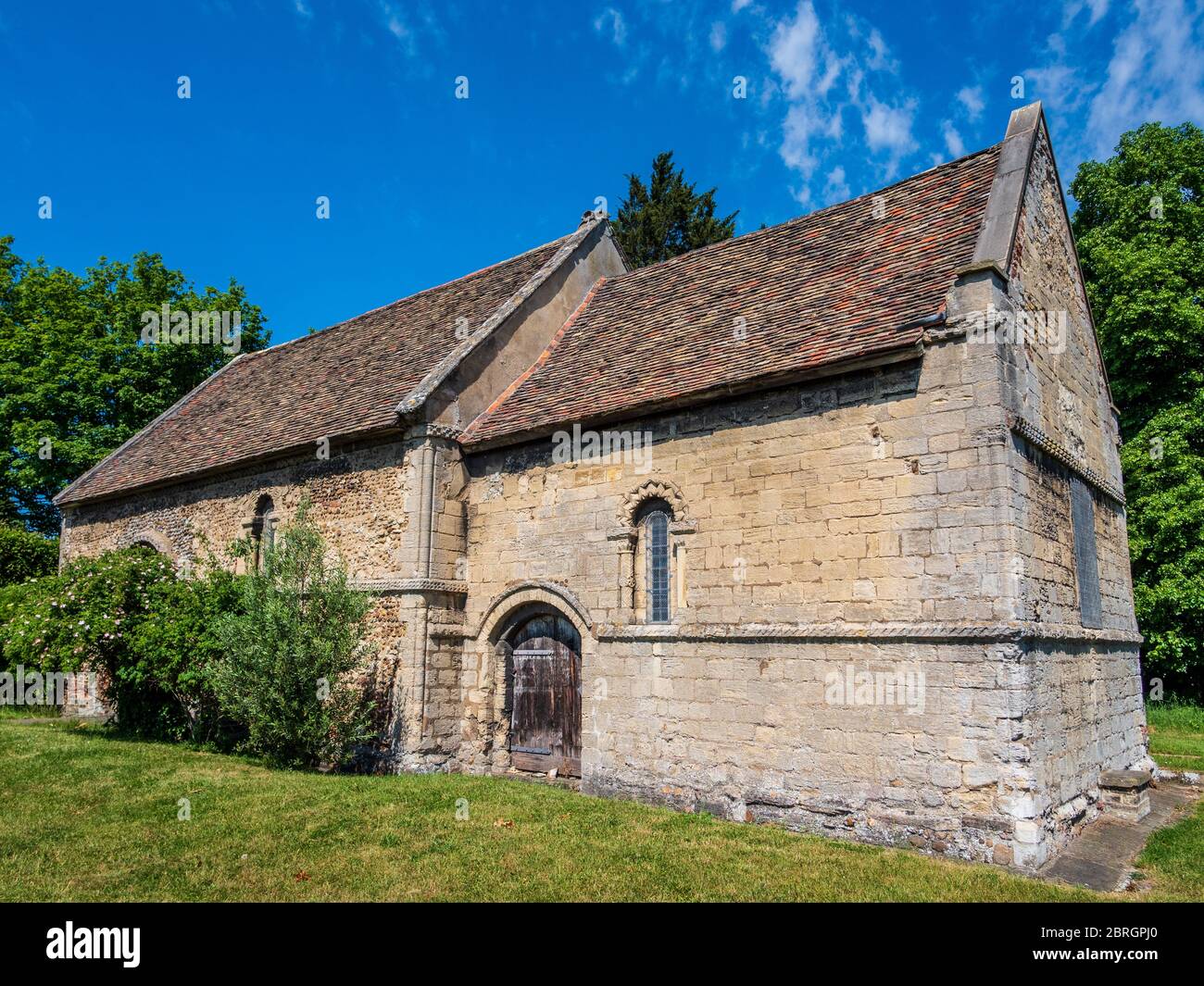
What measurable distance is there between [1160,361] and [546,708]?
769 inches

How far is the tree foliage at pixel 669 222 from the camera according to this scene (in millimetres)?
29094

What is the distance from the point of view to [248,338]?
31.8 meters

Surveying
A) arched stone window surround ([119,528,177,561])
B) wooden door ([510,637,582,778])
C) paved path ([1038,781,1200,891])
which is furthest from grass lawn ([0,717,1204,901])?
arched stone window surround ([119,528,177,561])

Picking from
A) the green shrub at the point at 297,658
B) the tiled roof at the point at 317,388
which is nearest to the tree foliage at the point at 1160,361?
the tiled roof at the point at 317,388

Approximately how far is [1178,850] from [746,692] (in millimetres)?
4884

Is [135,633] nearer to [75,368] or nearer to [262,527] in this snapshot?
[262,527]

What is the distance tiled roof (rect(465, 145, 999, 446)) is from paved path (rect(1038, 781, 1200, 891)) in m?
5.67

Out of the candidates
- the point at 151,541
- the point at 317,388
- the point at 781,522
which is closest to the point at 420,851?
the point at 781,522

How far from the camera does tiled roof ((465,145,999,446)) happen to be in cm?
1041

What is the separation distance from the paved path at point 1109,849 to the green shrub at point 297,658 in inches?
358

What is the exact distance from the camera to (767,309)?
12.3 m

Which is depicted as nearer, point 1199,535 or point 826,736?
point 826,736

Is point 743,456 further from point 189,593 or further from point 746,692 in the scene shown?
point 189,593
